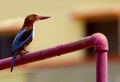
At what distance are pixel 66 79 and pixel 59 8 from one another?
138 inches

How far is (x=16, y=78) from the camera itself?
12.5 metres

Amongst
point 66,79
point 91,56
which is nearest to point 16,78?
point 91,56

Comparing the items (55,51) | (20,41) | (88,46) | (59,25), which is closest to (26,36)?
(20,41)

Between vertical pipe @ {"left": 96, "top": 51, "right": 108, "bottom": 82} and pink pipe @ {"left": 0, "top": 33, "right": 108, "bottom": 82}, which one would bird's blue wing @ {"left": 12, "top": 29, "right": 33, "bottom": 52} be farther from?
vertical pipe @ {"left": 96, "top": 51, "right": 108, "bottom": 82}

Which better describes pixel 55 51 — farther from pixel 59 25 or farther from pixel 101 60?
pixel 59 25

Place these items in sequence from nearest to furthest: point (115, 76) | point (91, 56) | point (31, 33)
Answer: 1. point (31, 33)
2. point (115, 76)
3. point (91, 56)

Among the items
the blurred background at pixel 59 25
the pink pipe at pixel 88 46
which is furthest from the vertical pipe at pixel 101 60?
the blurred background at pixel 59 25

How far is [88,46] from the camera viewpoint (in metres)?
4.12

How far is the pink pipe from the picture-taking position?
404 centimetres

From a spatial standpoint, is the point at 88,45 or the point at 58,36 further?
the point at 58,36

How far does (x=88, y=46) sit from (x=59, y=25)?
30.9 ft

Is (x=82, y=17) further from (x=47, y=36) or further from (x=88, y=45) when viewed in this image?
(x=88, y=45)

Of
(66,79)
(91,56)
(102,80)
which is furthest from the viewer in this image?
(91,56)

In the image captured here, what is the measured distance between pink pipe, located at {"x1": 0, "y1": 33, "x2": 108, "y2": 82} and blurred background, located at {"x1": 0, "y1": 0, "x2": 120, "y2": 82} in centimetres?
765
